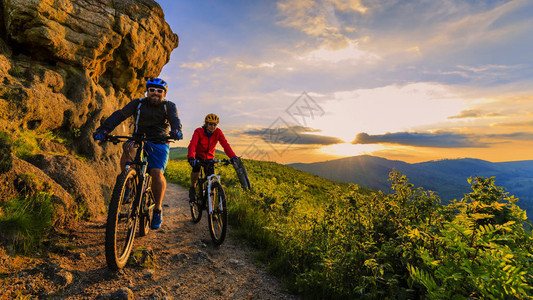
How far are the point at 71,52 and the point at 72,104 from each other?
6.53ft

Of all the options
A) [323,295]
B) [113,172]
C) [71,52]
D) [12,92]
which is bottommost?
[323,295]

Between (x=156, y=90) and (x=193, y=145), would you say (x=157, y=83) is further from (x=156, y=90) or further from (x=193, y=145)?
(x=193, y=145)

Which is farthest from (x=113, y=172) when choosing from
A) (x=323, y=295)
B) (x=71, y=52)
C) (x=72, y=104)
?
(x=323, y=295)

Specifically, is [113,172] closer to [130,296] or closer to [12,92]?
[12,92]

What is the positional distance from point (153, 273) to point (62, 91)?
22.8ft

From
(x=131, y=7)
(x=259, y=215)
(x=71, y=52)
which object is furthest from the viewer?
(x=131, y=7)

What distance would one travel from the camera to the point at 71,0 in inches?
319

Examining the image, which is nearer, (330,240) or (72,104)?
(330,240)

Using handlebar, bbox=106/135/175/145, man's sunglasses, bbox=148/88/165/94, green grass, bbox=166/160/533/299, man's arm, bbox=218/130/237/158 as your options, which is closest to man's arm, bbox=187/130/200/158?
man's arm, bbox=218/130/237/158

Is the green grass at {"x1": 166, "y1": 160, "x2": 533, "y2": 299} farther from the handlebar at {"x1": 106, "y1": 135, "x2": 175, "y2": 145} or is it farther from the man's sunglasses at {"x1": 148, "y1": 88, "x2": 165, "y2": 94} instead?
the man's sunglasses at {"x1": 148, "y1": 88, "x2": 165, "y2": 94}

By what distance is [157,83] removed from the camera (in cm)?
533

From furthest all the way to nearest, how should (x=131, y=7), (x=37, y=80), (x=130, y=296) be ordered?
(x=131, y=7) < (x=37, y=80) < (x=130, y=296)

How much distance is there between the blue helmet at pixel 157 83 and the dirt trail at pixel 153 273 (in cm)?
340

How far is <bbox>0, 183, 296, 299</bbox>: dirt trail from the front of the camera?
3.19m
